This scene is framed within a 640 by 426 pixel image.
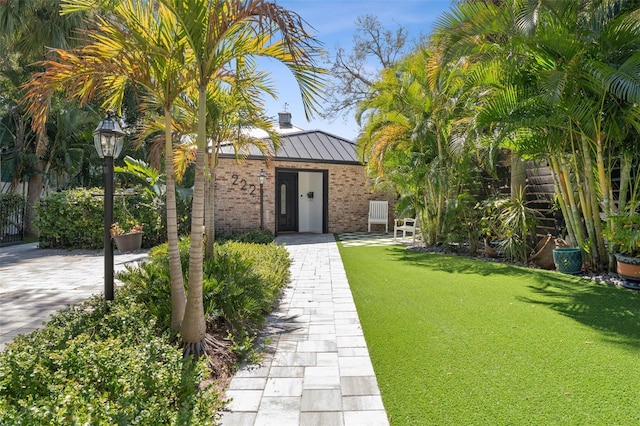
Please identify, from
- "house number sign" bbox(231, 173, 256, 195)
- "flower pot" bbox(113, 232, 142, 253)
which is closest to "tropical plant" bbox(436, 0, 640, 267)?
"flower pot" bbox(113, 232, 142, 253)

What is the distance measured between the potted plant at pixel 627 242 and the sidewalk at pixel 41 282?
7363mm

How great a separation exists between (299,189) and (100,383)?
14.0 metres

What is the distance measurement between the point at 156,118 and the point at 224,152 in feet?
24.3

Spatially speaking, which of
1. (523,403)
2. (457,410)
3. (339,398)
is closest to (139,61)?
(339,398)

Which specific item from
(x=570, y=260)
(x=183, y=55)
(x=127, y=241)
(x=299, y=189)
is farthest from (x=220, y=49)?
(x=299, y=189)

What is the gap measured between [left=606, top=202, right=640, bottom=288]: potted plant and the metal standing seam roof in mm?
8761

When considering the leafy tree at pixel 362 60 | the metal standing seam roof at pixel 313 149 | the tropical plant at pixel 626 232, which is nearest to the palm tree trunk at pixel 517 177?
the tropical plant at pixel 626 232

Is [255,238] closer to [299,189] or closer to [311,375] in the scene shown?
[299,189]

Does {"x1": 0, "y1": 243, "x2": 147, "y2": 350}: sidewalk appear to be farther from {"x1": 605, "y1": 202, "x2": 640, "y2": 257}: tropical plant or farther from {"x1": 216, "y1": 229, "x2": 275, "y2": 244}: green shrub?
{"x1": 605, "y1": 202, "x2": 640, "y2": 257}: tropical plant

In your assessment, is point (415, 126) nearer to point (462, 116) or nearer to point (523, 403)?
point (462, 116)

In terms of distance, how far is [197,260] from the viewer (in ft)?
10.9

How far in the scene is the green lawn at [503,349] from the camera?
2.54 meters

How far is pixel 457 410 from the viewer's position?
252 centimetres

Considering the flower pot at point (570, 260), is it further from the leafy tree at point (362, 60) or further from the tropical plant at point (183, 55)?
the leafy tree at point (362, 60)
